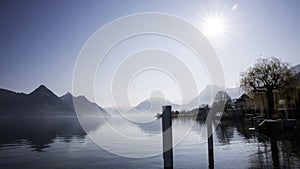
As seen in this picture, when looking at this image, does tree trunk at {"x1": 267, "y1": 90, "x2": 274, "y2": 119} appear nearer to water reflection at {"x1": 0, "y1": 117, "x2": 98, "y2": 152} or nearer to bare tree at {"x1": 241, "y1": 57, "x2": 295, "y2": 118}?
bare tree at {"x1": 241, "y1": 57, "x2": 295, "y2": 118}

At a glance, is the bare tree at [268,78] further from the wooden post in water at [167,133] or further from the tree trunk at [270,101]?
the wooden post in water at [167,133]

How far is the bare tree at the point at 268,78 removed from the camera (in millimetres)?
34781

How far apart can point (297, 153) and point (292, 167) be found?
411 centimetres

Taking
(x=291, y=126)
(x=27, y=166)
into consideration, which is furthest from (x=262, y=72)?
(x=27, y=166)

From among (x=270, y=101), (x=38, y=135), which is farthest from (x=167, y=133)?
(x=38, y=135)

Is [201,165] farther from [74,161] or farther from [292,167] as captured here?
[74,161]

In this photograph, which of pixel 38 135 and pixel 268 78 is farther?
pixel 38 135

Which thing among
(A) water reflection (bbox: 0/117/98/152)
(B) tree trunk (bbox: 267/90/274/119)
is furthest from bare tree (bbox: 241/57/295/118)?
(A) water reflection (bbox: 0/117/98/152)

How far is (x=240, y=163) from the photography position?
1376 cm

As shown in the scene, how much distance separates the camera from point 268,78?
36.1 meters

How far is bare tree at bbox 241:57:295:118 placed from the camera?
3478 centimetres

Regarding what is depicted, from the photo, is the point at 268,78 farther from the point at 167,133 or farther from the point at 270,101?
the point at 167,133

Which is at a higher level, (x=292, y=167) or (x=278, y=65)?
(x=278, y=65)

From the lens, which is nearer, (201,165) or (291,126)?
(201,165)
